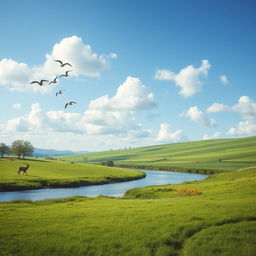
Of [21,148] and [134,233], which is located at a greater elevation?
[21,148]

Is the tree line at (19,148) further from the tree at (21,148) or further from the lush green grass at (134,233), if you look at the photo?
the lush green grass at (134,233)

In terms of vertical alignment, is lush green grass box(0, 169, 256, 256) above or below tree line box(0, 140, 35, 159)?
below

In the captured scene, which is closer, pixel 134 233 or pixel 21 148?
pixel 134 233

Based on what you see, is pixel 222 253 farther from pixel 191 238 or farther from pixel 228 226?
pixel 228 226

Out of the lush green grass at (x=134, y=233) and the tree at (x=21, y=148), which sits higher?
the tree at (x=21, y=148)

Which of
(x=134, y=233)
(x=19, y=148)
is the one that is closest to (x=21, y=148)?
(x=19, y=148)

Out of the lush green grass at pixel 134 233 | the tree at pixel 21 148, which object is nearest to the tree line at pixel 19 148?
the tree at pixel 21 148

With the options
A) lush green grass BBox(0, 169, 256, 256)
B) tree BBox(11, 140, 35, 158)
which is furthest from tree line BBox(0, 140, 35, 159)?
lush green grass BBox(0, 169, 256, 256)

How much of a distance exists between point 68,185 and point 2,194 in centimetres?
1992

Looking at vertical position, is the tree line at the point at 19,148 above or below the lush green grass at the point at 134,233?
above

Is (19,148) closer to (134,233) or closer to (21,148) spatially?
(21,148)

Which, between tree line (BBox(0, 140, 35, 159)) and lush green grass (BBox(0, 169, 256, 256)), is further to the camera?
tree line (BBox(0, 140, 35, 159))

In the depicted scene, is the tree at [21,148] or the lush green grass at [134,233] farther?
the tree at [21,148]

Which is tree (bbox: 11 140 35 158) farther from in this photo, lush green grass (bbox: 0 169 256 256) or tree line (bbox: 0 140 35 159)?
lush green grass (bbox: 0 169 256 256)
